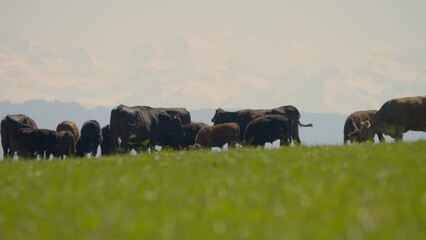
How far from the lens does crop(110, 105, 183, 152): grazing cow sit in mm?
48469

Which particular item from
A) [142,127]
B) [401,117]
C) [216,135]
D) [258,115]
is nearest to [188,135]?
[142,127]

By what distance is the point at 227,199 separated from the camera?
1170cm

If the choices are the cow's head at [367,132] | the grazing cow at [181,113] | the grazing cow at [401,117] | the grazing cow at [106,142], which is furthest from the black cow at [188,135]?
the grazing cow at [401,117]

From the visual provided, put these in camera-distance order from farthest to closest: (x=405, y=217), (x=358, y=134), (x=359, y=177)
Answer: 1. (x=358, y=134)
2. (x=359, y=177)
3. (x=405, y=217)

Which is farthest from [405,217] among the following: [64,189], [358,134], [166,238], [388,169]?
[358,134]

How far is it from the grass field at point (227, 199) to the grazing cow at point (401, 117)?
24191mm

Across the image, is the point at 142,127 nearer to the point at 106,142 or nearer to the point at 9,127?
the point at 106,142

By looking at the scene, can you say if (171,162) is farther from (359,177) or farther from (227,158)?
(359,177)

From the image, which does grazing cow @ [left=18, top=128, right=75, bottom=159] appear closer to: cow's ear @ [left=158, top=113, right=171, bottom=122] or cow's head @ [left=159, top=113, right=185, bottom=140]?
cow's head @ [left=159, top=113, right=185, bottom=140]

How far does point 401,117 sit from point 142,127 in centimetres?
1809

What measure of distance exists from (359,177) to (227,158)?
5073mm

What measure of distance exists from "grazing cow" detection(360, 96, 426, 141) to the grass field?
24191 millimetres

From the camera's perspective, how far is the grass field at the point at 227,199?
31.3 ft

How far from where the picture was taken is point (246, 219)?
1017cm
